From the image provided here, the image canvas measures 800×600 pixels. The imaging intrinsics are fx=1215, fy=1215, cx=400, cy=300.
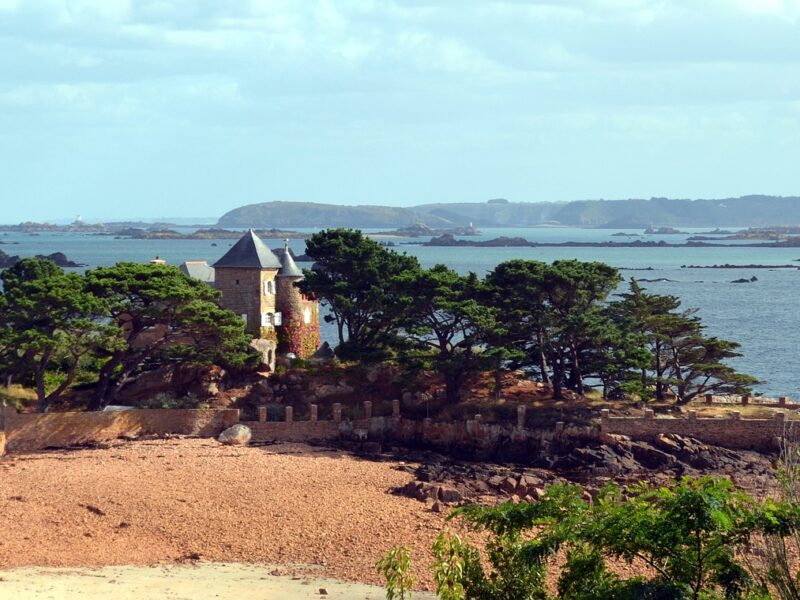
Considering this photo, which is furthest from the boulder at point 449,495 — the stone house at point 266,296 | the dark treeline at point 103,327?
the stone house at point 266,296

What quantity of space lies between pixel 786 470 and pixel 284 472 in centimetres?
2020

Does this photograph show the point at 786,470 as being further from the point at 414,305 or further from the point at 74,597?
the point at 414,305

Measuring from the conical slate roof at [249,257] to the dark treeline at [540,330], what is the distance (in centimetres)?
340

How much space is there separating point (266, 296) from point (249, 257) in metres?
1.71

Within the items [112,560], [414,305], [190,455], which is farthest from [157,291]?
[112,560]

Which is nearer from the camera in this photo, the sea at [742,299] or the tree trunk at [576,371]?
the tree trunk at [576,371]

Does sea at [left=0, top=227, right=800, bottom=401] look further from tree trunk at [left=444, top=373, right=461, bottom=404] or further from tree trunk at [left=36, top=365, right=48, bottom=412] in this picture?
tree trunk at [left=36, top=365, right=48, bottom=412]

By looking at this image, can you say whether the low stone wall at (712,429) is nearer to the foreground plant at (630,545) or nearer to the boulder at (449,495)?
the boulder at (449,495)

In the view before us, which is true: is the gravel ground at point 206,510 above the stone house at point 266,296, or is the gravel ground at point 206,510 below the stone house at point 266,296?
below

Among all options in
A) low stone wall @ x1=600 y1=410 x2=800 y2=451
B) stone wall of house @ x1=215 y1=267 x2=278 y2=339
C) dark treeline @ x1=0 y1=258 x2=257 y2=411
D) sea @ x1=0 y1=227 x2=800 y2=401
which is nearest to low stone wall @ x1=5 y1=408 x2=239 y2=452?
dark treeline @ x1=0 y1=258 x2=257 y2=411

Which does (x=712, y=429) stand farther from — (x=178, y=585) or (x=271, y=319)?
(x=178, y=585)

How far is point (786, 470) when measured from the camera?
20.7 meters

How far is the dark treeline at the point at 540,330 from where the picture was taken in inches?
1716

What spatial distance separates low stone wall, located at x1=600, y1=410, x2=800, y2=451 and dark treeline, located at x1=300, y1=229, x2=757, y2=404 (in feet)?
5.33
